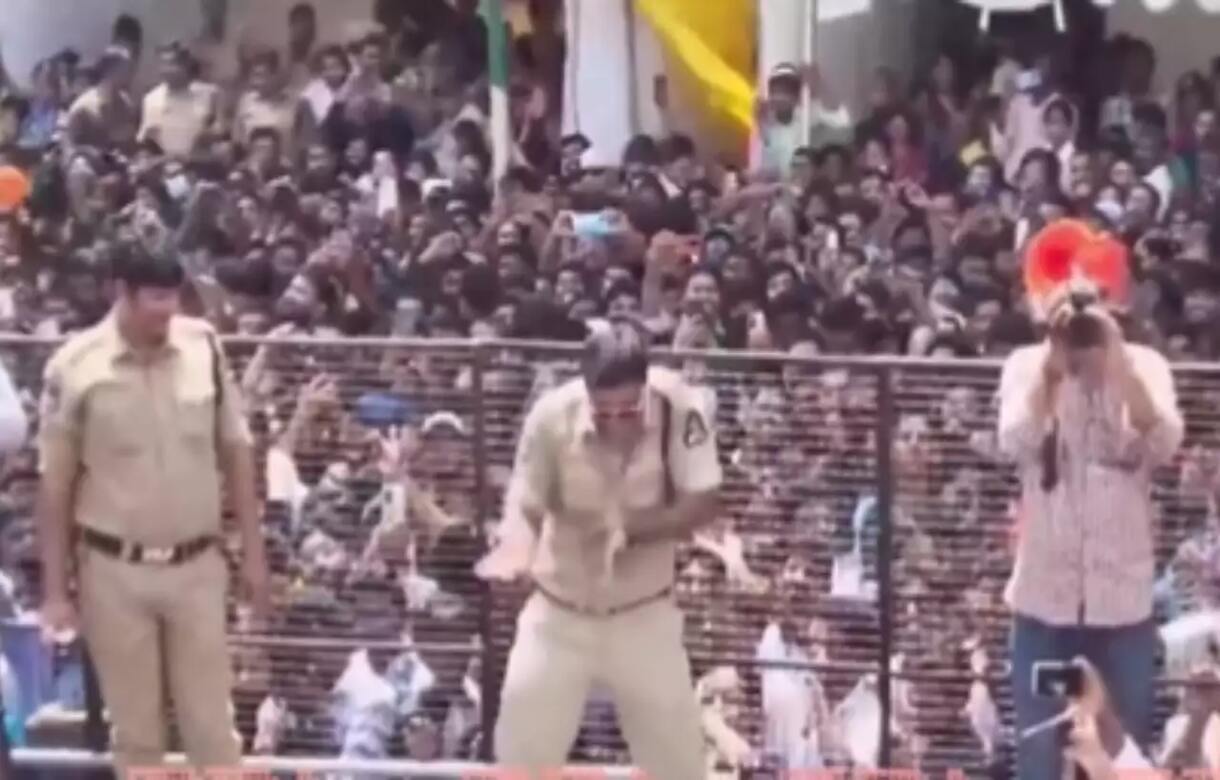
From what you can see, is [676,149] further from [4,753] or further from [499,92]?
[4,753]

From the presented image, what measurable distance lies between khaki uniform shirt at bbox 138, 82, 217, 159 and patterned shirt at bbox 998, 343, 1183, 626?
383 inches

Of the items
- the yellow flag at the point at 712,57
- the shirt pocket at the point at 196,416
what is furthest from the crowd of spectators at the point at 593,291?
the shirt pocket at the point at 196,416

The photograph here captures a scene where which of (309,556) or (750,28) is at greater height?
(750,28)

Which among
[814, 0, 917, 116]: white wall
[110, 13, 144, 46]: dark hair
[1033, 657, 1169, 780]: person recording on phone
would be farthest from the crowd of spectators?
[1033, 657, 1169, 780]: person recording on phone

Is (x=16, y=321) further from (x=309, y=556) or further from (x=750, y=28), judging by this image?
(x=750, y=28)

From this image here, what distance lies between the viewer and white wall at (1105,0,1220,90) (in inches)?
684

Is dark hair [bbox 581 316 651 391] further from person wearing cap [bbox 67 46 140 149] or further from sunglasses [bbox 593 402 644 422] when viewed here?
person wearing cap [bbox 67 46 140 149]

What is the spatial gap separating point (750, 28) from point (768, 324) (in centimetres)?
585

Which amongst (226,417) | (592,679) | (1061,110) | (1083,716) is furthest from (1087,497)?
(1061,110)

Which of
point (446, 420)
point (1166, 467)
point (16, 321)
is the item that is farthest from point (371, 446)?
point (16, 321)

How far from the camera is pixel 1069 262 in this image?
27.3ft

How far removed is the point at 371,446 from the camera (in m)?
9.58

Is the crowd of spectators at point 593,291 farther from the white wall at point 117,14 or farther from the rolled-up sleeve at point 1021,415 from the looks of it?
the rolled-up sleeve at point 1021,415

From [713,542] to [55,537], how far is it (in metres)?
2.09
